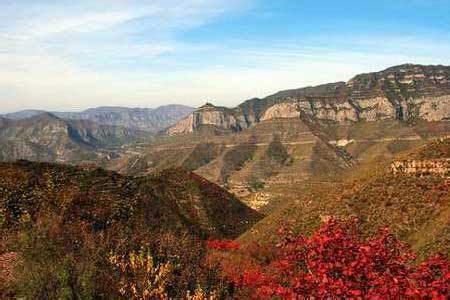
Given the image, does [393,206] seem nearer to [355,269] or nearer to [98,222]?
[98,222]

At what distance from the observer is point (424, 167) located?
57.0m

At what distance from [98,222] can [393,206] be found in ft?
102

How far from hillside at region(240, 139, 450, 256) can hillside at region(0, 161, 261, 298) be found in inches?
526

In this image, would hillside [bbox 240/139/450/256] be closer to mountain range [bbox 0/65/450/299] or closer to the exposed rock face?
mountain range [bbox 0/65/450/299]

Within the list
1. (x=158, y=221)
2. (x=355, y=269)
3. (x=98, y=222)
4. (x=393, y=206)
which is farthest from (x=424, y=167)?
(x=355, y=269)

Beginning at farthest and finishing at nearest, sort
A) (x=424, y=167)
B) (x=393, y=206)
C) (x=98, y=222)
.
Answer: (x=424, y=167), (x=393, y=206), (x=98, y=222)

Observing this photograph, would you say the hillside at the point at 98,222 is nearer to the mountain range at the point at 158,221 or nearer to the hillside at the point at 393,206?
the mountain range at the point at 158,221

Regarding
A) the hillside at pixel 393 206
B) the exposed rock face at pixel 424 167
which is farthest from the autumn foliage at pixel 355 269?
the exposed rock face at pixel 424 167

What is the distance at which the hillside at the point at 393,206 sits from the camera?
4534 centimetres

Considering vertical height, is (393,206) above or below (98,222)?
above

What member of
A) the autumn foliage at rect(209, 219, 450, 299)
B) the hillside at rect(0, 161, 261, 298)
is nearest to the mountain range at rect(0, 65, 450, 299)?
the hillside at rect(0, 161, 261, 298)

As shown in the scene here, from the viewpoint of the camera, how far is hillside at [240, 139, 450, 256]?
45344mm

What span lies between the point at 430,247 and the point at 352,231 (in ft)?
100

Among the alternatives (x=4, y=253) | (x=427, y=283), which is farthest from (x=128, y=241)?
(x=427, y=283)
